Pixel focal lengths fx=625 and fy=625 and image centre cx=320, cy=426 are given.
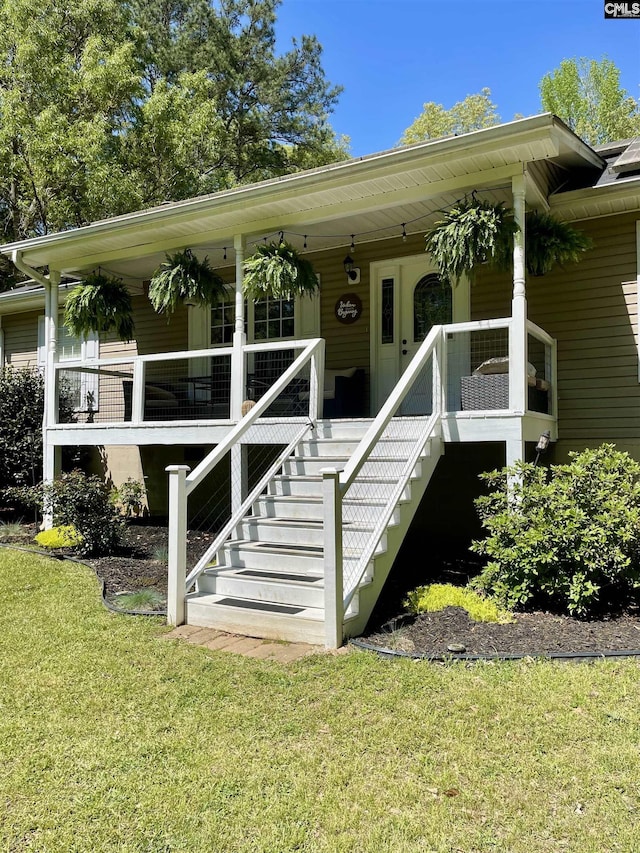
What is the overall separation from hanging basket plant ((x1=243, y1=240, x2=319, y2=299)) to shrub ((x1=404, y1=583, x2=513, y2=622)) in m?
3.71

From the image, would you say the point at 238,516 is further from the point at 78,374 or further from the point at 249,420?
the point at 78,374

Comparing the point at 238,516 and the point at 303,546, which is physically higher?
the point at 238,516

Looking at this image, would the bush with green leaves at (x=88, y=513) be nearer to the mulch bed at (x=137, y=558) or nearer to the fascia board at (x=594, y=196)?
the mulch bed at (x=137, y=558)

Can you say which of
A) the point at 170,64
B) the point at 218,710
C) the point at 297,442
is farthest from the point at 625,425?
the point at 170,64

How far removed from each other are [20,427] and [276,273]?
570 centimetres

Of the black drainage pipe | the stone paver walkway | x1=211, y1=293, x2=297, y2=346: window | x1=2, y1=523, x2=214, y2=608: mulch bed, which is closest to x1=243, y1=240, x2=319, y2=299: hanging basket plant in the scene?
x1=211, y1=293, x2=297, y2=346: window

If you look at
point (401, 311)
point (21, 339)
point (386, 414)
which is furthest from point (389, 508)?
point (21, 339)

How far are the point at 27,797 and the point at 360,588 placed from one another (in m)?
2.37

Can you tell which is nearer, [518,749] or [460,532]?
[518,749]

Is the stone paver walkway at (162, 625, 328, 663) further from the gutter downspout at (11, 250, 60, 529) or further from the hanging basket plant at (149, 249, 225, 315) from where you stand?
the gutter downspout at (11, 250, 60, 529)

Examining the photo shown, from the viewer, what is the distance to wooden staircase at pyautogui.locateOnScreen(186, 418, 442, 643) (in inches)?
174

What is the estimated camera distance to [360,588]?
4371 millimetres

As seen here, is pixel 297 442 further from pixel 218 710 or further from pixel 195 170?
pixel 195 170

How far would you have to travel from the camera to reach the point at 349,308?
862 cm
